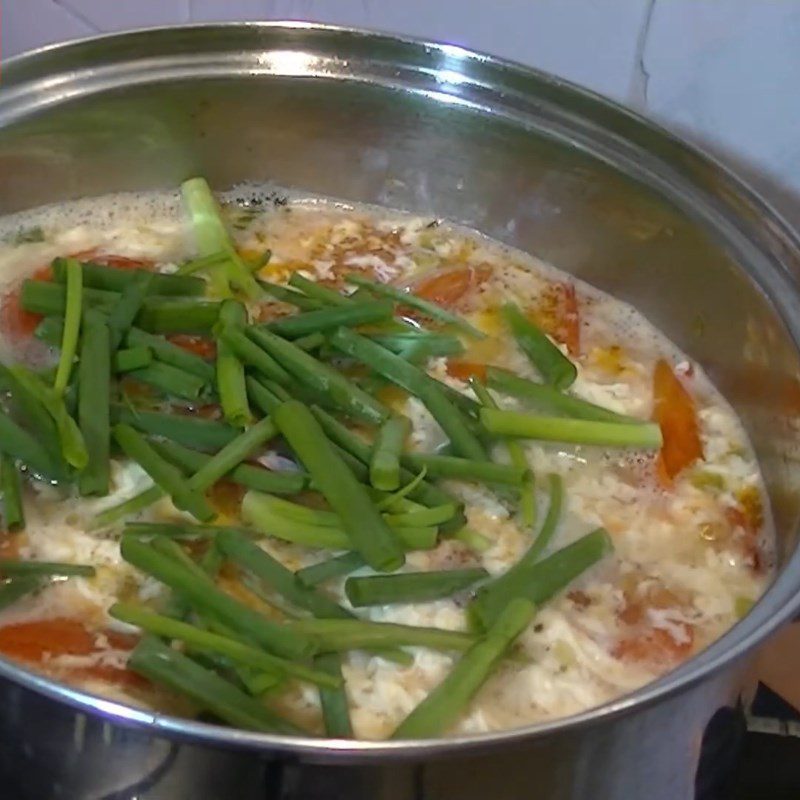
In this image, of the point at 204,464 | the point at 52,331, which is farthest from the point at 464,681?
the point at 52,331

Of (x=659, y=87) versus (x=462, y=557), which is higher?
(x=659, y=87)

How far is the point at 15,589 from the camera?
0.93 metres

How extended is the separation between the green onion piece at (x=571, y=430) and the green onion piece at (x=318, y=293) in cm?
20

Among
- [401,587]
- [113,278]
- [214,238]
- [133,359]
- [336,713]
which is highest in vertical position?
[214,238]

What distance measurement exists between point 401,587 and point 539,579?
112 mm

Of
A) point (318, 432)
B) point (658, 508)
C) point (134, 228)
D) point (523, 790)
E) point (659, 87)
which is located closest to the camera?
point (523, 790)

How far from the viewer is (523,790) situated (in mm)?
737

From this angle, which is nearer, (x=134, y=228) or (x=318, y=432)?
(x=318, y=432)

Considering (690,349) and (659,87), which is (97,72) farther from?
(690,349)

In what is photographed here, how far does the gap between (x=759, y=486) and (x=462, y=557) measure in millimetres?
322

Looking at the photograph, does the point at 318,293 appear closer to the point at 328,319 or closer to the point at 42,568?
the point at 328,319

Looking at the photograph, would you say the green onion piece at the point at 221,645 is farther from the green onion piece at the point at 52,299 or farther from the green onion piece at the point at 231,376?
the green onion piece at the point at 52,299

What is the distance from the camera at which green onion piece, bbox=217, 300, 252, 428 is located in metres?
1.02

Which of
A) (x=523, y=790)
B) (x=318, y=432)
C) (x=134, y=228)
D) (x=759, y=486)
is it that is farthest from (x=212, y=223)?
(x=523, y=790)
